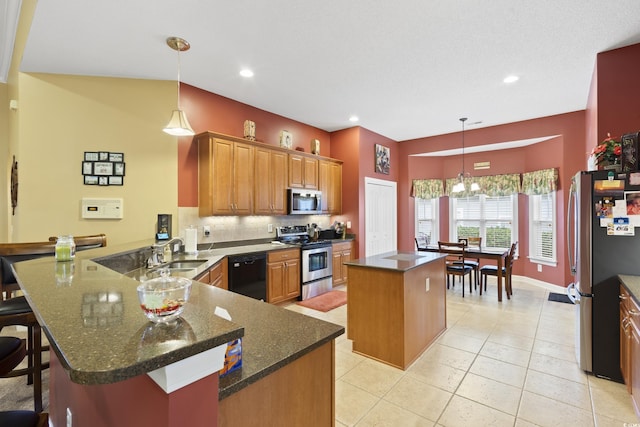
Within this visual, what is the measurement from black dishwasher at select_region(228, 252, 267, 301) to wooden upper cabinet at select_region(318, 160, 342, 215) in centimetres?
198

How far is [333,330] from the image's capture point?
1.22m

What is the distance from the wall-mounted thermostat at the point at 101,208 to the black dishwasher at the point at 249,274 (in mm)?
1452

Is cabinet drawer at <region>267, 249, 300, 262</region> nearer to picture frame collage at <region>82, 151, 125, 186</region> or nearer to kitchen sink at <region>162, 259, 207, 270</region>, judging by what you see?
kitchen sink at <region>162, 259, 207, 270</region>

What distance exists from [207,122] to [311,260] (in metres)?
2.54

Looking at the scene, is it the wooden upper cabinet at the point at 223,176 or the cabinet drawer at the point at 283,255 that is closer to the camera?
the wooden upper cabinet at the point at 223,176

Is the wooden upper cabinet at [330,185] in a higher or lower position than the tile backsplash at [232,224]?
higher

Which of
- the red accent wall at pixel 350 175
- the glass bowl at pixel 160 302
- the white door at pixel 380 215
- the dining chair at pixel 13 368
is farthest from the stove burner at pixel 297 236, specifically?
the glass bowl at pixel 160 302

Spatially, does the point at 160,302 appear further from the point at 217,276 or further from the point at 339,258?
the point at 339,258

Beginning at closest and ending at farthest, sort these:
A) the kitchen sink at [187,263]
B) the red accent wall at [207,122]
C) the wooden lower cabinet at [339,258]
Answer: the kitchen sink at [187,263], the red accent wall at [207,122], the wooden lower cabinet at [339,258]

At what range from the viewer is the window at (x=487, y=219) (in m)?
6.18

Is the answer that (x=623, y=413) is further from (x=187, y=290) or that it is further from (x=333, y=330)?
(x=187, y=290)

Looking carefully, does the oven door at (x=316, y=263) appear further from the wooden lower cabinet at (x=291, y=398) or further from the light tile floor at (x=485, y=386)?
the wooden lower cabinet at (x=291, y=398)

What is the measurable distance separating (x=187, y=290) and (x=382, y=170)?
585cm

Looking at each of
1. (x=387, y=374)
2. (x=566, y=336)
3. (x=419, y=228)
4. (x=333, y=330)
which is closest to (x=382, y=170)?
(x=419, y=228)
